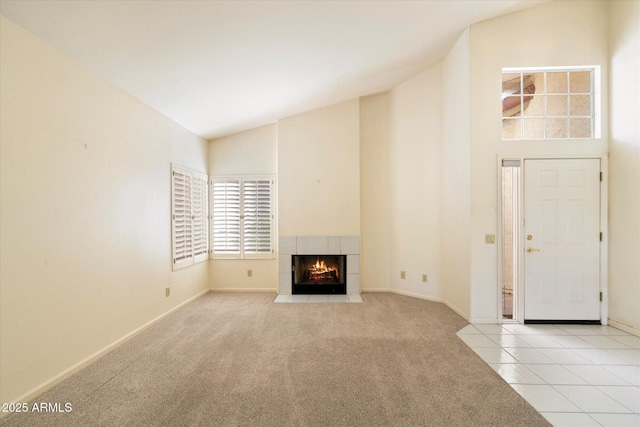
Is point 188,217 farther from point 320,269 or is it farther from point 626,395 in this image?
point 626,395

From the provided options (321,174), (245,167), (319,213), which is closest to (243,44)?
(321,174)

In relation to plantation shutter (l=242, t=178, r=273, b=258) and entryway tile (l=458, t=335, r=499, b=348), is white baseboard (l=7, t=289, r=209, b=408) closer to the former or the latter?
plantation shutter (l=242, t=178, r=273, b=258)

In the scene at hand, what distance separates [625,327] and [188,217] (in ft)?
19.0

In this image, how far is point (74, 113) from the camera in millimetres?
2680

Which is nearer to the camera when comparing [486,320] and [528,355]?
[528,355]

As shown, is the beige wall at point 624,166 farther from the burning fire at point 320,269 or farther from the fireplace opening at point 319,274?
the burning fire at point 320,269

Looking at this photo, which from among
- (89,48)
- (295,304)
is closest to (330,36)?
(89,48)

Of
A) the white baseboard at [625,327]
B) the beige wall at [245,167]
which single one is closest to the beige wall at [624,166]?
the white baseboard at [625,327]

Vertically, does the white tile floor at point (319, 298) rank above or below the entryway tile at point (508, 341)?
below

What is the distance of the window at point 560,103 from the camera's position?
3.88 metres

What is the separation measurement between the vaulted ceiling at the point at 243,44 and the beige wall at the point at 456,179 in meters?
0.39

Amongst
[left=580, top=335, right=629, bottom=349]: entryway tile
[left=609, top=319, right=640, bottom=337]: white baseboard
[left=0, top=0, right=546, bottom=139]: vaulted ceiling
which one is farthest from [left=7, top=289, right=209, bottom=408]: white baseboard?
[left=609, top=319, right=640, bottom=337]: white baseboard

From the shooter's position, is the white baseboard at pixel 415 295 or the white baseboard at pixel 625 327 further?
the white baseboard at pixel 415 295

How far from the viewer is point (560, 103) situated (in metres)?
3.94
